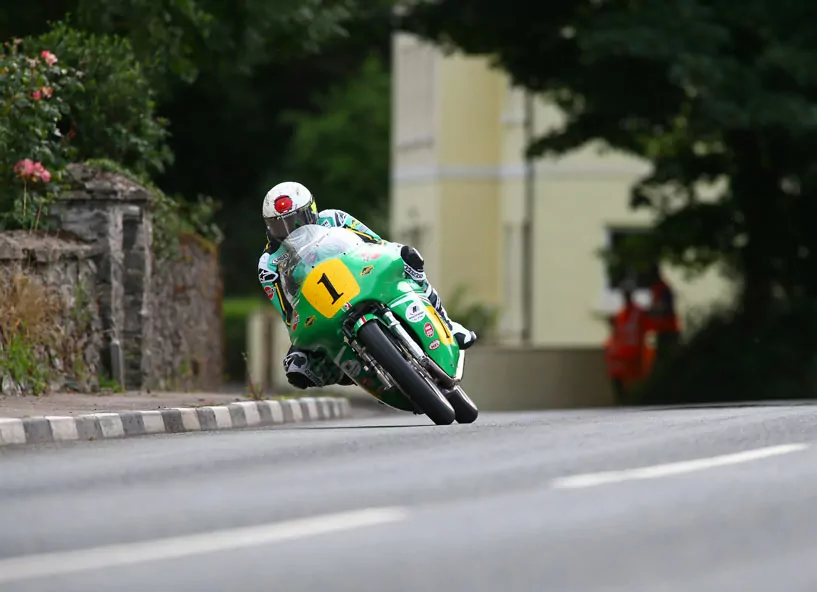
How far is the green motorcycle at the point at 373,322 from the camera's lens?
14320 millimetres

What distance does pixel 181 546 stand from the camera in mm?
8312

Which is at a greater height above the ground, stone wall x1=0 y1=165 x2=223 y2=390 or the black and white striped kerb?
stone wall x1=0 y1=165 x2=223 y2=390

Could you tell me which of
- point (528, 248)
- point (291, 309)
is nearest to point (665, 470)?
point (291, 309)

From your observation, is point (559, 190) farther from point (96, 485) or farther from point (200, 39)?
point (96, 485)

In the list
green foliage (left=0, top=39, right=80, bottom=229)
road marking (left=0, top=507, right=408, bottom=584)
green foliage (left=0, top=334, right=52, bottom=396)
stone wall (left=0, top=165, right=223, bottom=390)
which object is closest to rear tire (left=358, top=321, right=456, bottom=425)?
green foliage (left=0, top=334, right=52, bottom=396)

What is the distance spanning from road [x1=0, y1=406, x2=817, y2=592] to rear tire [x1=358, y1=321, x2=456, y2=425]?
3.40ft

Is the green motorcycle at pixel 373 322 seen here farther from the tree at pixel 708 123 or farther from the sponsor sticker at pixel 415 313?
the tree at pixel 708 123

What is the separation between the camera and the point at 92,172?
19125 millimetres

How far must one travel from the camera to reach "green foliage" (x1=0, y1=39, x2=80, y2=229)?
Answer: 18.3m

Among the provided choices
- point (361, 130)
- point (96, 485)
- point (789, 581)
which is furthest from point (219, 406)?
point (361, 130)

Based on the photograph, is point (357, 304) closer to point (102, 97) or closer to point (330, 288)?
point (330, 288)

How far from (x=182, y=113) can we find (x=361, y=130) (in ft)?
19.1

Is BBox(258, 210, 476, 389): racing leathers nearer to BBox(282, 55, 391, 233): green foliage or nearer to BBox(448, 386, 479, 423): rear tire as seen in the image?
BBox(448, 386, 479, 423): rear tire

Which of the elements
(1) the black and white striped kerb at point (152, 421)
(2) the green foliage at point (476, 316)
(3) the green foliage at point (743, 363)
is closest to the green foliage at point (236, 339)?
(2) the green foliage at point (476, 316)
